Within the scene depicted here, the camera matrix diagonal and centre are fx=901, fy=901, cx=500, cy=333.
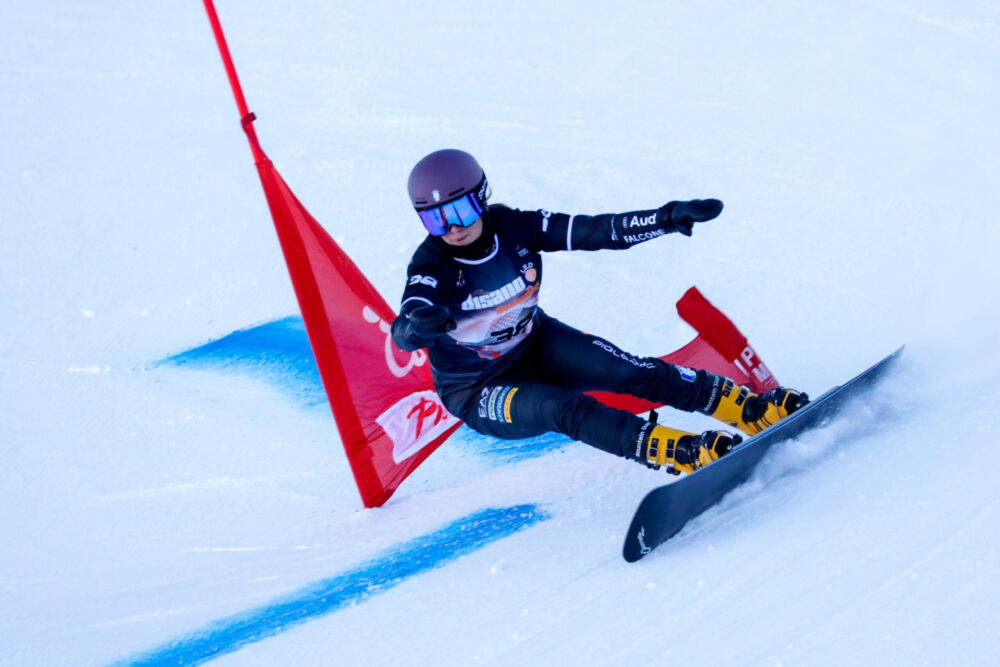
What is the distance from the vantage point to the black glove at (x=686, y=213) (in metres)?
2.88

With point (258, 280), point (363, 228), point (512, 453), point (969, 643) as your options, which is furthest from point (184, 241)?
point (969, 643)

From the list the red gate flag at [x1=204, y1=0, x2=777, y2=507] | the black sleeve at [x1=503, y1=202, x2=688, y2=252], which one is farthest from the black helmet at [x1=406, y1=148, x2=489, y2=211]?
the red gate flag at [x1=204, y1=0, x2=777, y2=507]

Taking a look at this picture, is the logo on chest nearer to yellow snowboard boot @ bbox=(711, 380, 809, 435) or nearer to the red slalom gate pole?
yellow snowboard boot @ bbox=(711, 380, 809, 435)

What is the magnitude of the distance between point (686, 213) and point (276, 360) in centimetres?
250

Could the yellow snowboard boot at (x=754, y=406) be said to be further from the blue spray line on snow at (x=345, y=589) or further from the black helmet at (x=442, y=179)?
the black helmet at (x=442, y=179)

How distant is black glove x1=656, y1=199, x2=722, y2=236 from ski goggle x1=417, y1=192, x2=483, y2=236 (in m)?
0.61

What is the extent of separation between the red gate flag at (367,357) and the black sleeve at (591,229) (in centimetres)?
63

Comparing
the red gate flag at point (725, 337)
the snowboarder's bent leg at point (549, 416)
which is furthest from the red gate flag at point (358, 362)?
the red gate flag at point (725, 337)

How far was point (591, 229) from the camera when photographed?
315cm

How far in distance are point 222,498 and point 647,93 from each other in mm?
3958

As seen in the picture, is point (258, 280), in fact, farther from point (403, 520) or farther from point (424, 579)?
point (424, 579)

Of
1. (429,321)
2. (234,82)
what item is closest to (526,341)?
(429,321)

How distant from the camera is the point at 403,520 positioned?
347 cm

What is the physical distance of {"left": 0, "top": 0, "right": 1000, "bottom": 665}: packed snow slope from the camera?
2.44m
